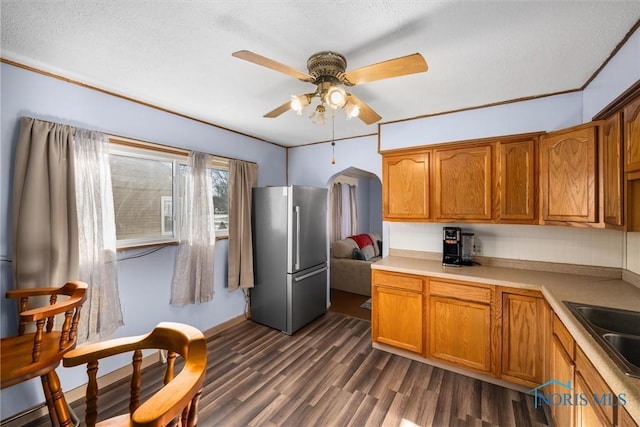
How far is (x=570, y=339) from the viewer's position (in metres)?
1.33

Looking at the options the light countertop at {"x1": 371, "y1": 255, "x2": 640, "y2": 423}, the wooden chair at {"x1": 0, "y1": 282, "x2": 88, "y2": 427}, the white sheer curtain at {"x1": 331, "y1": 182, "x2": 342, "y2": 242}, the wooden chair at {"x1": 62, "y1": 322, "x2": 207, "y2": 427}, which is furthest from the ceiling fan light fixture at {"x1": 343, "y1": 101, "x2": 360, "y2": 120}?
the white sheer curtain at {"x1": 331, "y1": 182, "x2": 342, "y2": 242}

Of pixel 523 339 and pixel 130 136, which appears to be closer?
pixel 523 339

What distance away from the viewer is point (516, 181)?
7.24 ft

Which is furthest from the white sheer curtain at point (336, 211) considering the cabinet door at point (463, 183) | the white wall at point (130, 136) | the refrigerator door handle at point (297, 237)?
the cabinet door at point (463, 183)

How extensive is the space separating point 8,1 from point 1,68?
28.8 inches

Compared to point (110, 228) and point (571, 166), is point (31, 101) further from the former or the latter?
point (571, 166)

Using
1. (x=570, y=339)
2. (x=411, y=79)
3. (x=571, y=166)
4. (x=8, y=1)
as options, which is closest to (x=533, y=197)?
(x=571, y=166)

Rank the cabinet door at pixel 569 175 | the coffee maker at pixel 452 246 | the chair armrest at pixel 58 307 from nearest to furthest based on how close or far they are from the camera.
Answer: the chair armrest at pixel 58 307 < the cabinet door at pixel 569 175 < the coffee maker at pixel 452 246

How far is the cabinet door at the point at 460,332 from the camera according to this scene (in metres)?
2.11

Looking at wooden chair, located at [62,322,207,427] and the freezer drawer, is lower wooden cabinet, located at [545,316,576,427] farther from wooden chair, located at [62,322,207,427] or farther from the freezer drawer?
the freezer drawer

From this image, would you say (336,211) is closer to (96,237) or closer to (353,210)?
(353,210)

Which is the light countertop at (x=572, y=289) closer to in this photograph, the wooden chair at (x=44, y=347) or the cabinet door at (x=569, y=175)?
the cabinet door at (x=569, y=175)
